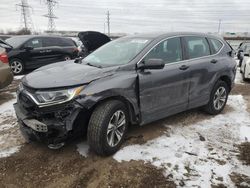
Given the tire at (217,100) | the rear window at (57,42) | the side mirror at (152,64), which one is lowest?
the tire at (217,100)

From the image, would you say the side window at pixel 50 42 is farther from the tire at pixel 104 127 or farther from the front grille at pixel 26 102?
the tire at pixel 104 127

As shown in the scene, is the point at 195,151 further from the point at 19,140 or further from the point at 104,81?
the point at 19,140

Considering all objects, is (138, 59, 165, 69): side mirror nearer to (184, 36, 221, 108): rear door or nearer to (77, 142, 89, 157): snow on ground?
(184, 36, 221, 108): rear door

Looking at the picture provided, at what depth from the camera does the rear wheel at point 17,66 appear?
10.2 meters

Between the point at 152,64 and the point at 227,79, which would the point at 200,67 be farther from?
the point at 152,64

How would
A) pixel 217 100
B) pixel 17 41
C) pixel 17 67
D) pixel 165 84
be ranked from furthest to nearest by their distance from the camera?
pixel 17 41 < pixel 17 67 < pixel 217 100 < pixel 165 84

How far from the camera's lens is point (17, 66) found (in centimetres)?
1034

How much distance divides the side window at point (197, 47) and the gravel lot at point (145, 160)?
1300mm

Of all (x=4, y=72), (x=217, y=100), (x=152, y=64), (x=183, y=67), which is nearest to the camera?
(x=152, y=64)

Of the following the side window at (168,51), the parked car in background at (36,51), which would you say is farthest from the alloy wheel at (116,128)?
the parked car in background at (36,51)

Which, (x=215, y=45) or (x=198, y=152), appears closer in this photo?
(x=198, y=152)

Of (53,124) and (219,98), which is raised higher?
(53,124)

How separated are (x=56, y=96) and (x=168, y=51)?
209 cm

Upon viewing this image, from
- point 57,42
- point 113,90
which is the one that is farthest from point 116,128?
point 57,42
